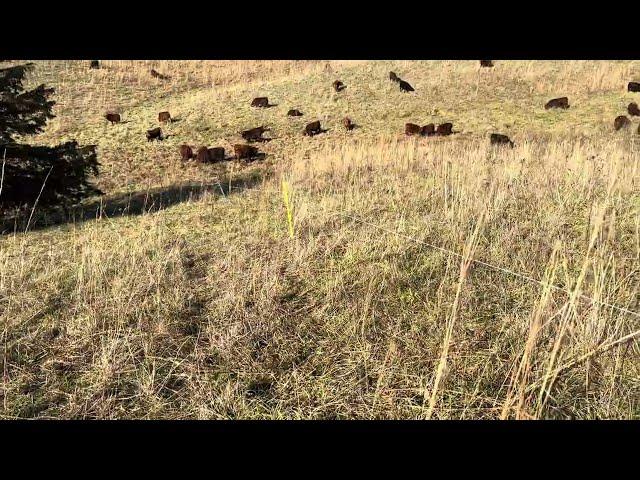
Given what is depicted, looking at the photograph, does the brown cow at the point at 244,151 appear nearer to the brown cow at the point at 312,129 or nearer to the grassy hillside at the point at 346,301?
the brown cow at the point at 312,129

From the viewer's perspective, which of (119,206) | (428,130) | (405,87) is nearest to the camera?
(119,206)

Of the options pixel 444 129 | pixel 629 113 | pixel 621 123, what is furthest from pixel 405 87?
pixel 621 123

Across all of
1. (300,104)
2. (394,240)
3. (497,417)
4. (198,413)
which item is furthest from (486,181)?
(300,104)

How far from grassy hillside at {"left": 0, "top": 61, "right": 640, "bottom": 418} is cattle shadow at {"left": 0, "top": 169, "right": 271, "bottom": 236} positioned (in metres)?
0.13

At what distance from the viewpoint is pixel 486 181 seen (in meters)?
5.54

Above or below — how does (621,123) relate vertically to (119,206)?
above

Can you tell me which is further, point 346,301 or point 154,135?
point 154,135

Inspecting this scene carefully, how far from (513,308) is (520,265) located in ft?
2.34

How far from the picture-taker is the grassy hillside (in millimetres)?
2221

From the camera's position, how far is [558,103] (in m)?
14.3

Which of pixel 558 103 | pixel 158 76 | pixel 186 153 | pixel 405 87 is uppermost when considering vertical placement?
pixel 158 76

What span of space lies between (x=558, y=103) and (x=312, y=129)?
9.02m

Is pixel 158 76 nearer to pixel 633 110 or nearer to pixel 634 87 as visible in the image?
pixel 633 110

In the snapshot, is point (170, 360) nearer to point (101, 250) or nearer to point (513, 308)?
point (101, 250)
